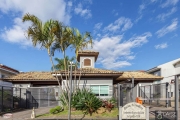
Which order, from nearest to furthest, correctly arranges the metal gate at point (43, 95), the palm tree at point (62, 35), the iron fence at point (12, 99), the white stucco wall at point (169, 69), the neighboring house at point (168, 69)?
the palm tree at point (62, 35), the iron fence at point (12, 99), the metal gate at point (43, 95), the neighboring house at point (168, 69), the white stucco wall at point (169, 69)

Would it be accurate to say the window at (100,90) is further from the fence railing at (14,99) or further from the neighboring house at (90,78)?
the fence railing at (14,99)

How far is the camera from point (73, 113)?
14578 millimetres

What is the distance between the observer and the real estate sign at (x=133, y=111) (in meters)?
8.61

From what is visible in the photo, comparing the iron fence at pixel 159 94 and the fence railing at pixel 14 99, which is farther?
the fence railing at pixel 14 99

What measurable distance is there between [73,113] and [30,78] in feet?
35.3

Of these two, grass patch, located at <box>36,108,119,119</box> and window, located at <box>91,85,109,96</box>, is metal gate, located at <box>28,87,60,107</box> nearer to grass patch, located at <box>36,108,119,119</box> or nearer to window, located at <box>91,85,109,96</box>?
window, located at <box>91,85,109,96</box>

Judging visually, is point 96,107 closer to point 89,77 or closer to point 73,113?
point 73,113

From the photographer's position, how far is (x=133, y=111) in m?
8.66

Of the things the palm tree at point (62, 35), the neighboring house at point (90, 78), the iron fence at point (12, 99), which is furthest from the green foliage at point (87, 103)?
the iron fence at point (12, 99)

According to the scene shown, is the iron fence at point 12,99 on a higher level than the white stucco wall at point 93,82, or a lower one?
lower

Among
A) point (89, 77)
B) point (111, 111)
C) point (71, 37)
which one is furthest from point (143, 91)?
point (71, 37)

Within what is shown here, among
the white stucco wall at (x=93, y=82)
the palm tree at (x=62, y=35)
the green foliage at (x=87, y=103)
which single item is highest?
the palm tree at (x=62, y=35)

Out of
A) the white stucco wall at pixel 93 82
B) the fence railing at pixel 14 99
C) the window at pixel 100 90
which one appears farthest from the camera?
the white stucco wall at pixel 93 82

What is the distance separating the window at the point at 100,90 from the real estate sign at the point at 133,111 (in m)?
10.6
